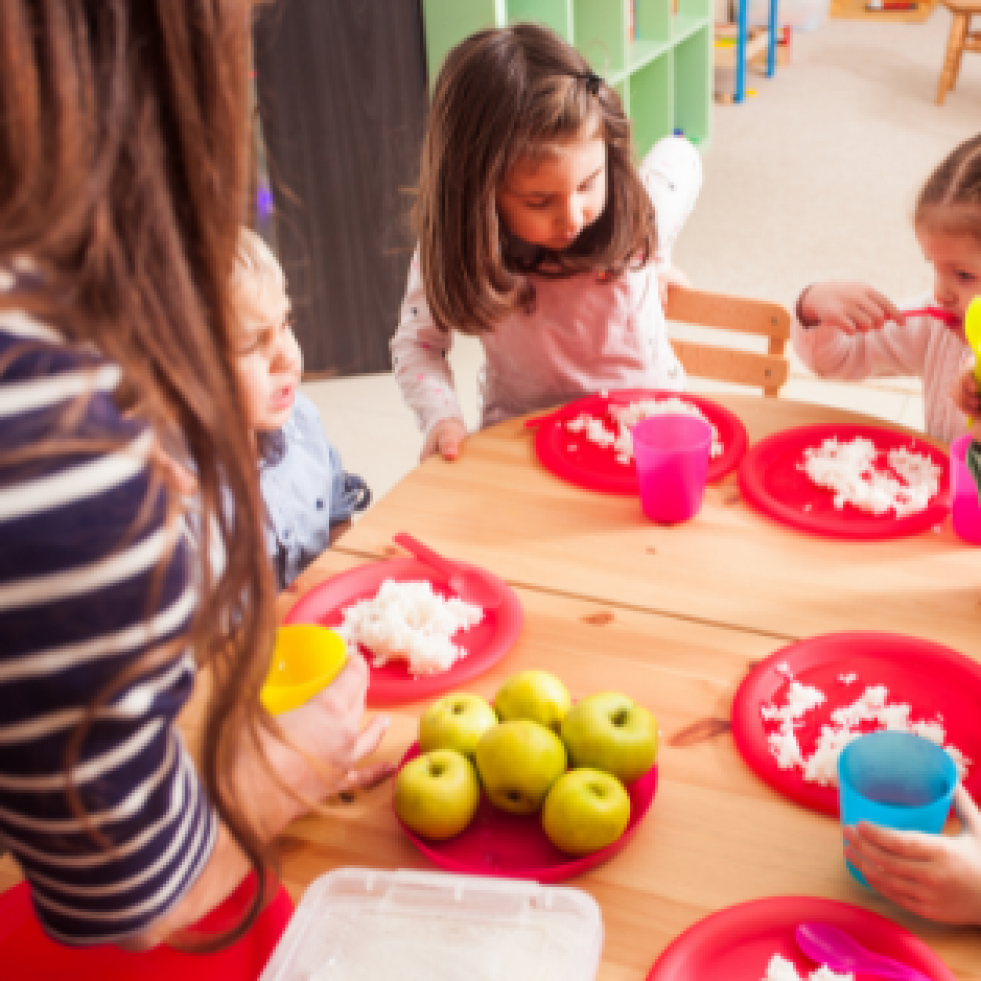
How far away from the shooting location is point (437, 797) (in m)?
0.90

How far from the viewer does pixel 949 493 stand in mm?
1349

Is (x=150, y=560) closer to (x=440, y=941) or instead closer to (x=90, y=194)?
(x=90, y=194)

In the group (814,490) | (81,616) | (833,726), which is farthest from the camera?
(814,490)

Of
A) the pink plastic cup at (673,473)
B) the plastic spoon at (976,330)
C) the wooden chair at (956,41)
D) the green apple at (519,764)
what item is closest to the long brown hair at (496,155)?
the pink plastic cup at (673,473)

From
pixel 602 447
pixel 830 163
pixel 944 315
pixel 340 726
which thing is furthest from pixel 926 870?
pixel 830 163

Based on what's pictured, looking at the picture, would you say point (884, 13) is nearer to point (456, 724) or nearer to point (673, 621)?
point (673, 621)

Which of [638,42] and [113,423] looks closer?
[113,423]

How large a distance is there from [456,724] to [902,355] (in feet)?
3.86

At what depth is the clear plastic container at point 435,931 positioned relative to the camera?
77cm

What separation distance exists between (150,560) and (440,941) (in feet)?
1.33

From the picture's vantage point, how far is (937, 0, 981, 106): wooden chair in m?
5.20

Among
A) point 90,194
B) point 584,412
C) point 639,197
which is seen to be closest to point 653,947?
point 90,194

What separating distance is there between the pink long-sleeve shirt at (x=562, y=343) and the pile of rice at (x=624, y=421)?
0.25 m

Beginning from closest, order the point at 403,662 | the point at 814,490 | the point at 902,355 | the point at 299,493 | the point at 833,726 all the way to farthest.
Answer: the point at 833,726
the point at 403,662
the point at 814,490
the point at 299,493
the point at 902,355
